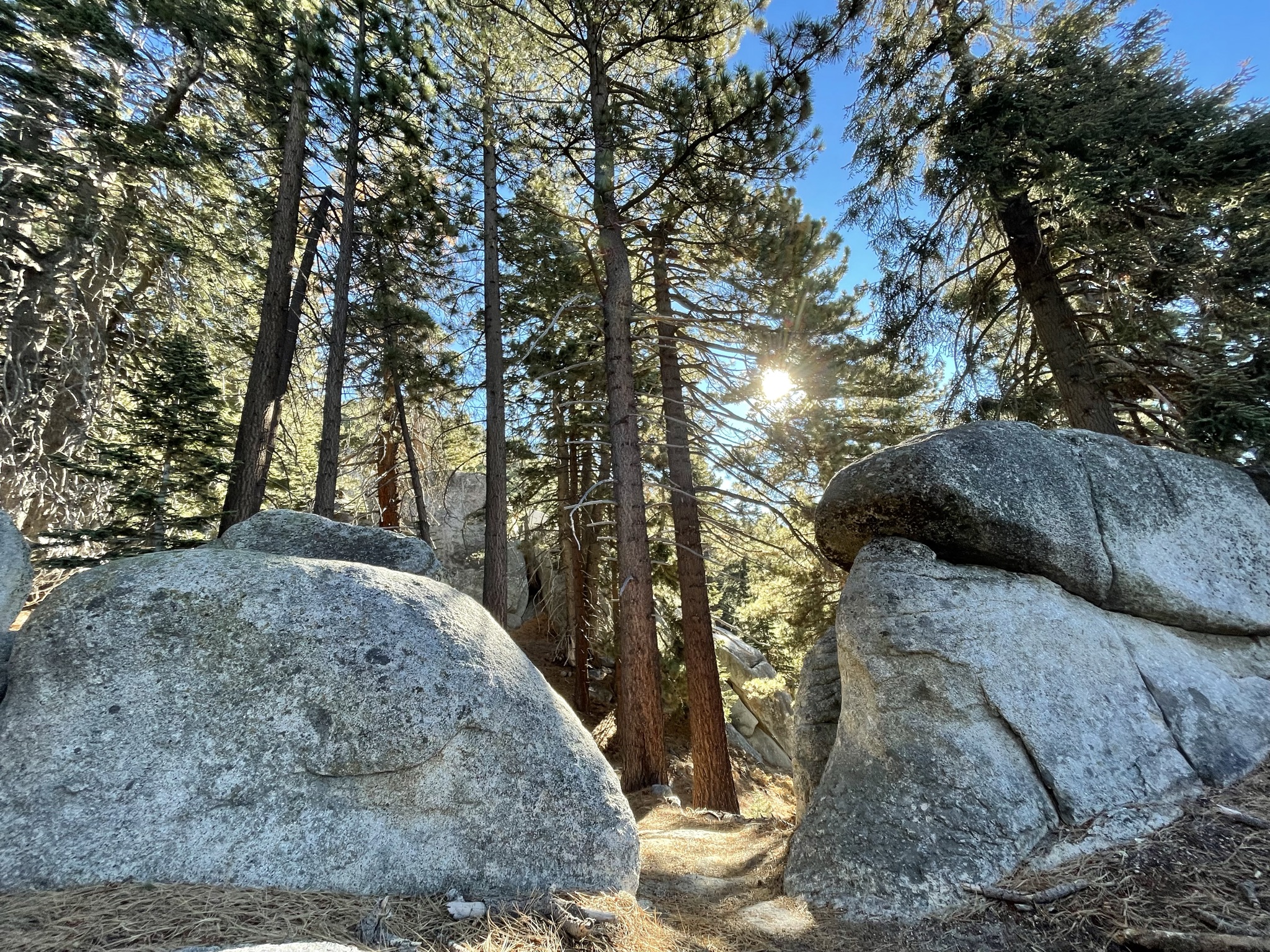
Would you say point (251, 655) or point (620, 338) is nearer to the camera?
point (251, 655)

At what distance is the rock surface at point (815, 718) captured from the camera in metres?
5.37

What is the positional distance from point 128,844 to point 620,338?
23.6ft

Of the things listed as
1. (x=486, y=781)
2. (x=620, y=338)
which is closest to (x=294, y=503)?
(x=620, y=338)

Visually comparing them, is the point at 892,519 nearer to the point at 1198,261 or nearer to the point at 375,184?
the point at 1198,261

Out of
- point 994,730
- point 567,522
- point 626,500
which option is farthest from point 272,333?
point 994,730

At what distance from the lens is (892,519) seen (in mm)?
5102

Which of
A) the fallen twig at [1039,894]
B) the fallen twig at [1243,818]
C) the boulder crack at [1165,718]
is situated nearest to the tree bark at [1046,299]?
the boulder crack at [1165,718]

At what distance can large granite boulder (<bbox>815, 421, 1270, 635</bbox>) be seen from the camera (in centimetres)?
482

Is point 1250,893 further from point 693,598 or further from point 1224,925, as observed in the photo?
point 693,598

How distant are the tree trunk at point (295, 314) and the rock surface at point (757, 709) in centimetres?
1151

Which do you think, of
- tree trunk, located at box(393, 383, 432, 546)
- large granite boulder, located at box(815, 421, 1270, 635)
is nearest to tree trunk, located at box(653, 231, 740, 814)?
large granite boulder, located at box(815, 421, 1270, 635)

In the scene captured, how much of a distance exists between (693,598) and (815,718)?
327cm

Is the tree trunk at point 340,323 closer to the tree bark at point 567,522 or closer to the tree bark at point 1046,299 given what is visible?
the tree bark at point 567,522

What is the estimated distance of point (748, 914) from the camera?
3.92m
